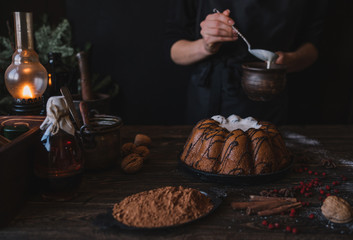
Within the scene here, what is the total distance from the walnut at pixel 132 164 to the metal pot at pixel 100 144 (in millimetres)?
51

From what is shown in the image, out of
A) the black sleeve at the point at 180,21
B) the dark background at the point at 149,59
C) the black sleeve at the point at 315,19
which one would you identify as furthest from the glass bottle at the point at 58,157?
the dark background at the point at 149,59

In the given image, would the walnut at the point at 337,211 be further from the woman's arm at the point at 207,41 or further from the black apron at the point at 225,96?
the black apron at the point at 225,96

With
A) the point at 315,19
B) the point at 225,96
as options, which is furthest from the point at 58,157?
the point at 315,19

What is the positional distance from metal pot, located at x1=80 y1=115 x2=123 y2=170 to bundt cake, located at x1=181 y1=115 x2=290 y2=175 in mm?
287

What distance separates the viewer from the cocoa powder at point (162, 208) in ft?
3.43

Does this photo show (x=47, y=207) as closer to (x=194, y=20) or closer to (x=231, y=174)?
(x=231, y=174)

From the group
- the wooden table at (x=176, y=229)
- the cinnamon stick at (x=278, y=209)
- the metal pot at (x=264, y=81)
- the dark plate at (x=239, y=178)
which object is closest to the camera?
the wooden table at (x=176, y=229)

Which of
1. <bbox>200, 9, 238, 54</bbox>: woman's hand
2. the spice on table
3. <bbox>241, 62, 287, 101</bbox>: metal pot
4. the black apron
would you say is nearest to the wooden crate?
the spice on table

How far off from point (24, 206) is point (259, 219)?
73 cm

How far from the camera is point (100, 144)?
138 centimetres

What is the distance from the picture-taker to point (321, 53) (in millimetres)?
3020

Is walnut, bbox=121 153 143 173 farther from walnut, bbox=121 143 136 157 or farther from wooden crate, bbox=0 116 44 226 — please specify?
wooden crate, bbox=0 116 44 226

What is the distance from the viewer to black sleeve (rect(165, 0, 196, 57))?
2471 mm

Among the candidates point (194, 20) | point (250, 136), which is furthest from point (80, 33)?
point (250, 136)
